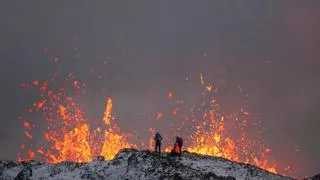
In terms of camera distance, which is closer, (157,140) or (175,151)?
(157,140)

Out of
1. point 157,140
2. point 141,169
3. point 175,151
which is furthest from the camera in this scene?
point 175,151

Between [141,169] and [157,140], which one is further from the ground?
[157,140]

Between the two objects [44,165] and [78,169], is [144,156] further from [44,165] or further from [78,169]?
[44,165]

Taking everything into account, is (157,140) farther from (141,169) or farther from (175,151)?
(141,169)

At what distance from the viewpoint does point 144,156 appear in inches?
2254

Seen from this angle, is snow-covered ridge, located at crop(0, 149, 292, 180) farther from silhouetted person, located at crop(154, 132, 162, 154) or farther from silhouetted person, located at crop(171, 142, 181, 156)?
silhouetted person, located at crop(154, 132, 162, 154)

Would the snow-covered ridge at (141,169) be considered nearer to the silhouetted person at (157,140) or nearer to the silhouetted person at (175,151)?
the silhouetted person at (175,151)

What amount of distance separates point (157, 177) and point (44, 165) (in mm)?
15086

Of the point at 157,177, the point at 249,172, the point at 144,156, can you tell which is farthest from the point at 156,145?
the point at 249,172

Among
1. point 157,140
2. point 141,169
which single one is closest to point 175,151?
point 157,140

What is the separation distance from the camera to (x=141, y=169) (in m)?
54.8

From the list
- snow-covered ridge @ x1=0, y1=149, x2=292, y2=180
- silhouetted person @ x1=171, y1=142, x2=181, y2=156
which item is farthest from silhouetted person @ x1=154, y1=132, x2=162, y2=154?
silhouetted person @ x1=171, y1=142, x2=181, y2=156

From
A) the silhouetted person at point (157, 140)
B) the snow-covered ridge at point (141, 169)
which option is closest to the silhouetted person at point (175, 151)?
the snow-covered ridge at point (141, 169)

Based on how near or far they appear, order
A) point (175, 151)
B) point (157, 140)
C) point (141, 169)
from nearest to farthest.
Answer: point (141, 169), point (157, 140), point (175, 151)
